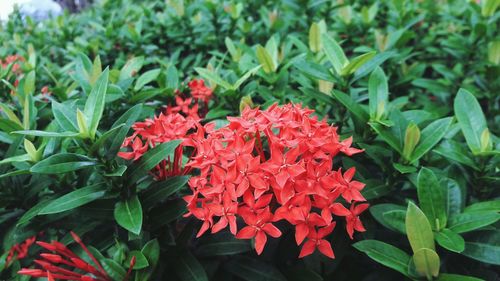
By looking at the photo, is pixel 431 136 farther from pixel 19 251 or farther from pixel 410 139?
pixel 19 251

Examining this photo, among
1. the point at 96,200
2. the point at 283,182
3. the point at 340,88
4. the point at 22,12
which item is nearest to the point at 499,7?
the point at 340,88

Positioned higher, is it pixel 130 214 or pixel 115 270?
pixel 130 214

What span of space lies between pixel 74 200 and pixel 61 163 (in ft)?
0.41

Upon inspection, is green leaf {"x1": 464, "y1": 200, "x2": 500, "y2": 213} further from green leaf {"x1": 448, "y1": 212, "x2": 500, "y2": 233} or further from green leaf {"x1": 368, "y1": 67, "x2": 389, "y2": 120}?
green leaf {"x1": 368, "y1": 67, "x2": 389, "y2": 120}

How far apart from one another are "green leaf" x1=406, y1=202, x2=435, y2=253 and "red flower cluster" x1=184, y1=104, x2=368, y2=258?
0.48 feet

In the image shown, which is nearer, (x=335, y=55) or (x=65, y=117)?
(x=65, y=117)

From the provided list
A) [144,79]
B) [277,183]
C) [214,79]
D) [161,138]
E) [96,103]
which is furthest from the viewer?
[144,79]

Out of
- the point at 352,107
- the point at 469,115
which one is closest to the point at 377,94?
the point at 352,107

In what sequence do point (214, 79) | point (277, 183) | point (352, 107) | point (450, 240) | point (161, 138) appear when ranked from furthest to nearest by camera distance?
point (214, 79), point (352, 107), point (161, 138), point (450, 240), point (277, 183)

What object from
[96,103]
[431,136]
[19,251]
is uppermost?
[96,103]

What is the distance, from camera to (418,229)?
3.99 ft

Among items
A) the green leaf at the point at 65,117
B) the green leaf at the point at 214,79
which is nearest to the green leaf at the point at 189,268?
the green leaf at the point at 65,117

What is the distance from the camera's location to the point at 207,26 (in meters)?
3.29

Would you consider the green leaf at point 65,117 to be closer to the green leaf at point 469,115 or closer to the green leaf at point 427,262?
the green leaf at point 427,262
